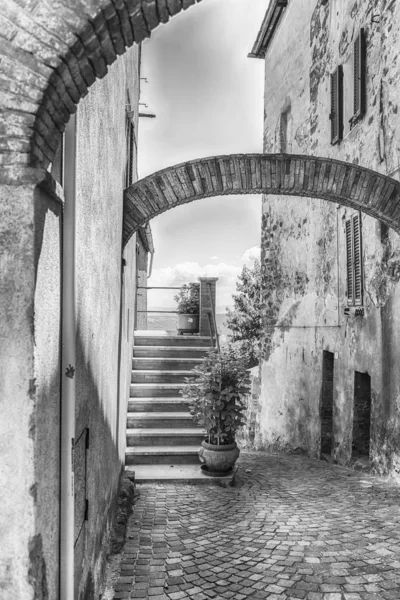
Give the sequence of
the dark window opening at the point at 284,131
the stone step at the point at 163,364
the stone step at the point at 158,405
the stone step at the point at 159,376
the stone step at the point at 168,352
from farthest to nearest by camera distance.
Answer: the dark window opening at the point at 284,131
the stone step at the point at 168,352
the stone step at the point at 163,364
the stone step at the point at 159,376
the stone step at the point at 158,405

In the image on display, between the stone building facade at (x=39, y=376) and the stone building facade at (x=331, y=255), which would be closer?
the stone building facade at (x=39, y=376)

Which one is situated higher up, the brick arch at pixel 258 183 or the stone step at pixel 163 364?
the brick arch at pixel 258 183

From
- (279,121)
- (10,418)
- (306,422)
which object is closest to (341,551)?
(10,418)

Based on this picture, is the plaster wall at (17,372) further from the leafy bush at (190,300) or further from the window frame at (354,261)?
the leafy bush at (190,300)

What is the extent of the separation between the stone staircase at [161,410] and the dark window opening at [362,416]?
2222 mm

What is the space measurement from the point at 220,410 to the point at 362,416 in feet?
7.57

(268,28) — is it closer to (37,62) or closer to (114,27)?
(114,27)

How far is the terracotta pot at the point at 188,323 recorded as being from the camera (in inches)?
430

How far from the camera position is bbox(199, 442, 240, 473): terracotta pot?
5891 mm

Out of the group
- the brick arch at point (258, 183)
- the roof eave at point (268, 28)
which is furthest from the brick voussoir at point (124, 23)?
the roof eave at point (268, 28)

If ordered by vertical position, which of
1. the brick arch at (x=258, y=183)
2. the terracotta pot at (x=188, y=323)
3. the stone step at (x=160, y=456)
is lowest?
the stone step at (x=160, y=456)

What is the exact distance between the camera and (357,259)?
6.94m

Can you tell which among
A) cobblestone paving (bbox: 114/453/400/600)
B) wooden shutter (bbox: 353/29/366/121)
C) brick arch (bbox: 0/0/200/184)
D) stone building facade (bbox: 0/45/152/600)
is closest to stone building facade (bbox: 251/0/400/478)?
wooden shutter (bbox: 353/29/366/121)

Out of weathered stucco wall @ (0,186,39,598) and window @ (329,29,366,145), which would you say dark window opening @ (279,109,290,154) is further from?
weathered stucco wall @ (0,186,39,598)
